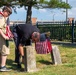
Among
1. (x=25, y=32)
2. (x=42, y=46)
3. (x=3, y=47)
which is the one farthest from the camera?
(x=42, y=46)

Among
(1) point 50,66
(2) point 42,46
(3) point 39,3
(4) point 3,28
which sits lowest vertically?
(1) point 50,66

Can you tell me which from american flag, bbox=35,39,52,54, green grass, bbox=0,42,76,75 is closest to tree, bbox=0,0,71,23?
green grass, bbox=0,42,76,75

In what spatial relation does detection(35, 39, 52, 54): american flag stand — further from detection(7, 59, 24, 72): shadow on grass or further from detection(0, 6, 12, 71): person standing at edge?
detection(0, 6, 12, 71): person standing at edge

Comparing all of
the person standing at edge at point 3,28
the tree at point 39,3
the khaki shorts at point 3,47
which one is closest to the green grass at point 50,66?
the person standing at edge at point 3,28

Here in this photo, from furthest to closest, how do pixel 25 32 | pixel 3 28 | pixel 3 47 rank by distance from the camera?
1. pixel 25 32
2. pixel 3 47
3. pixel 3 28

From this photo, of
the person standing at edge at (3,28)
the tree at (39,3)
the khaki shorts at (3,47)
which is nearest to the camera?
the person standing at edge at (3,28)

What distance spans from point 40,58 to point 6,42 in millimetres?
2429

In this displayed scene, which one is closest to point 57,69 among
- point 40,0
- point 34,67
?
point 34,67

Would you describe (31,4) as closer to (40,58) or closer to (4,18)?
(40,58)

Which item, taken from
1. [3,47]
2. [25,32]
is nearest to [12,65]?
[3,47]

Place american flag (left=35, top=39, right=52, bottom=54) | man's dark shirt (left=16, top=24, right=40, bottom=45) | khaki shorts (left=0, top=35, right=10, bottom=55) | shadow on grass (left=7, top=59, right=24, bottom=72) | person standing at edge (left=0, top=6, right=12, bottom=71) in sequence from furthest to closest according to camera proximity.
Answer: american flag (left=35, top=39, right=52, bottom=54) → shadow on grass (left=7, top=59, right=24, bottom=72) → man's dark shirt (left=16, top=24, right=40, bottom=45) → khaki shorts (left=0, top=35, right=10, bottom=55) → person standing at edge (left=0, top=6, right=12, bottom=71)

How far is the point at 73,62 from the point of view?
372 inches

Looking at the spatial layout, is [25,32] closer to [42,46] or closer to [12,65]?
[42,46]

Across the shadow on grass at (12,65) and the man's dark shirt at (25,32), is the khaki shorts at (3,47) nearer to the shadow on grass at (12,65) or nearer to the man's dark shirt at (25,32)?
the man's dark shirt at (25,32)
